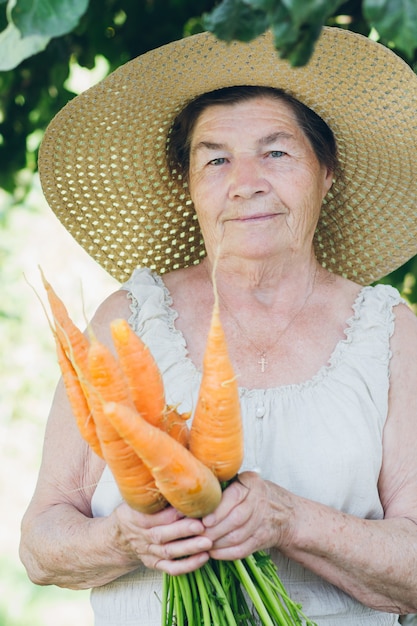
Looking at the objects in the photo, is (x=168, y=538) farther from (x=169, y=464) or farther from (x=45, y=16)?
(x=45, y=16)

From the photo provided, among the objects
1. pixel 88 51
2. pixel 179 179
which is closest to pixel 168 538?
pixel 179 179

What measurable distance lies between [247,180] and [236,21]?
3.07 ft

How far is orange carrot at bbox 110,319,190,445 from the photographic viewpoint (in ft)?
5.07

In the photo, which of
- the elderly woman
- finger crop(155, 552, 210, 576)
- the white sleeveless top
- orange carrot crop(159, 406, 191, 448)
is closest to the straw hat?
the elderly woman

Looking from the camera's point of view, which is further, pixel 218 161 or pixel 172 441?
pixel 218 161

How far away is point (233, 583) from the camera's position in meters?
1.71

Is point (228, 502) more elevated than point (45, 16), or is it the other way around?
point (45, 16)

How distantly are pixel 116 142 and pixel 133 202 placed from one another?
0.55 ft

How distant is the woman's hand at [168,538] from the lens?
1572 millimetres

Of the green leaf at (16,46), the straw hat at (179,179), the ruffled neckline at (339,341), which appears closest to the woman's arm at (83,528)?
the ruffled neckline at (339,341)

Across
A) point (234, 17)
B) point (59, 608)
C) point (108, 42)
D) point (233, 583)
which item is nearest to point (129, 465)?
point (233, 583)

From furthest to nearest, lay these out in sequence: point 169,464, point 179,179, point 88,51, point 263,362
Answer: point 88,51
point 179,179
point 263,362
point 169,464

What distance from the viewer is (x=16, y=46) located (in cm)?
118

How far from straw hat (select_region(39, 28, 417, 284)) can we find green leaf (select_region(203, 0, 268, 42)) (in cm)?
95
